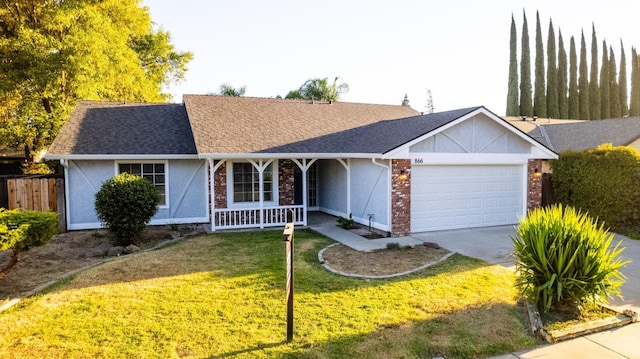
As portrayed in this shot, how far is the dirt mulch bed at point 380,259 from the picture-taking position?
8.37m

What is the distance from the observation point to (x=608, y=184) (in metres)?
12.4

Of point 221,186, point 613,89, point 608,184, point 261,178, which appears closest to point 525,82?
point 613,89

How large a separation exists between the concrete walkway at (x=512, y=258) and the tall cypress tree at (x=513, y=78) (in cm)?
2968

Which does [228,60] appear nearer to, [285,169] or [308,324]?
[285,169]

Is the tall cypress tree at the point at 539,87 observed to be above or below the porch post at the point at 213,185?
above

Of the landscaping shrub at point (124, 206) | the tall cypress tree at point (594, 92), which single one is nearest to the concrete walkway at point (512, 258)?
the landscaping shrub at point (124, 206)

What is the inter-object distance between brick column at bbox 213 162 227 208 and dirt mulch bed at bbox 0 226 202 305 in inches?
43.2

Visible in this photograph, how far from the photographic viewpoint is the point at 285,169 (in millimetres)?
14500

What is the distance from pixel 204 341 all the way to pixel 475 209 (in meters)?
10.2

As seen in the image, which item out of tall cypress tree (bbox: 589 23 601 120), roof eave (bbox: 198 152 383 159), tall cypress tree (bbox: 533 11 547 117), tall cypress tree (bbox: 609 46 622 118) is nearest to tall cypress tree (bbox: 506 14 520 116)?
tall cypress tree (bbox: 533 11 547 117)

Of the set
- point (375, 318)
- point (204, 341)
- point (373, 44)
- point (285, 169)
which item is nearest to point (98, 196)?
point (285, 169)

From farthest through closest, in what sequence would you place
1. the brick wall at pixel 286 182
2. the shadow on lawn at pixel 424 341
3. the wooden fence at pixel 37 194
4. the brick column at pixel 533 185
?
1. the brick wall at pixel 286 182
2. the brick column at pixel 533 185
3. the wooden fence at pixel 37 194
4. the shadow on lawn at pixel 424 341

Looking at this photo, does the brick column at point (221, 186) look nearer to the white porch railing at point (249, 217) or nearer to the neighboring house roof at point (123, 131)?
the white porch railing at point (249, 217)

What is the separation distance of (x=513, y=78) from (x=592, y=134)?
21.7 metres
